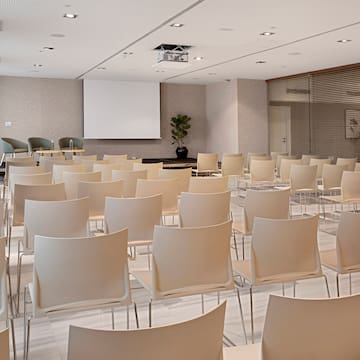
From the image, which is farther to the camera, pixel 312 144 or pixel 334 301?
pixel 312 144

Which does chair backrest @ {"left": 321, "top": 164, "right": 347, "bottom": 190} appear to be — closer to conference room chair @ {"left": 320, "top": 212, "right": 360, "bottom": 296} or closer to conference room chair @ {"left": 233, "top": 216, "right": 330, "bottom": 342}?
conference room chair @ {"left": 320, "top": 212, "right": 360, "bottom": 296}

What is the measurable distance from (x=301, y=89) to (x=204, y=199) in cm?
1140

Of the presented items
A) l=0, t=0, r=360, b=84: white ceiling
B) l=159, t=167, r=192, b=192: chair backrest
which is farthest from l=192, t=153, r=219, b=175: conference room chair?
l=159, t=167, r=192, b=192: chair backrest

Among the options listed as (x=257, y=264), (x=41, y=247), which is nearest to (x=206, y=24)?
(x=257, y=264)

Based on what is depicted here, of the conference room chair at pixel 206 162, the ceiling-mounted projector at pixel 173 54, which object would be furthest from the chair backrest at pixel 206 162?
the ceiling-mounted projector at pixel 173 54

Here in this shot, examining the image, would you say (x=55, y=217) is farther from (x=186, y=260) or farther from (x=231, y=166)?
(x=231, y=166)

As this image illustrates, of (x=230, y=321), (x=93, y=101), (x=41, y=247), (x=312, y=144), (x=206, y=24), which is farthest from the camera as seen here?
(x=93, y=101)

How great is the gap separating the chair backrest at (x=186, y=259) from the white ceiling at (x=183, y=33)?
15.0 feet

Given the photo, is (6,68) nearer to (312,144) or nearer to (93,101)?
(93,101)

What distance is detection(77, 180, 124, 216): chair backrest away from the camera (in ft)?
17.1

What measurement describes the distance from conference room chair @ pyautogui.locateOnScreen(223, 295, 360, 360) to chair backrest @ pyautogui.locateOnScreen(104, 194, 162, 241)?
2.53 m

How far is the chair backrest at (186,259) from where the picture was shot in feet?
9.95

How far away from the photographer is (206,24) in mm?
8039

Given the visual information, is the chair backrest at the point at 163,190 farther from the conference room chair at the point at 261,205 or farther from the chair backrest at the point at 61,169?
the chair backrest at the point at 61,169
